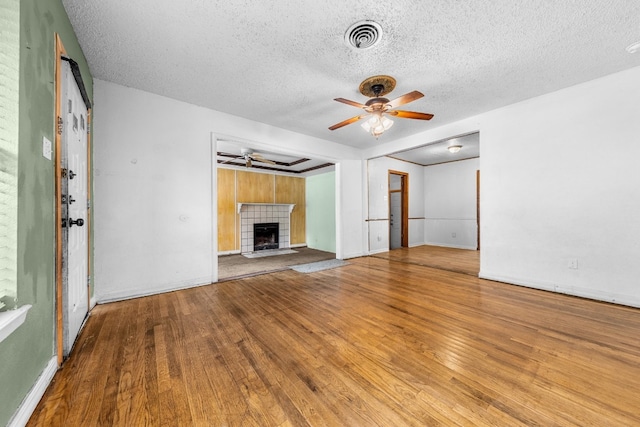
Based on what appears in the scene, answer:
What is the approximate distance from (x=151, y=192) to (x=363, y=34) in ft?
10.0

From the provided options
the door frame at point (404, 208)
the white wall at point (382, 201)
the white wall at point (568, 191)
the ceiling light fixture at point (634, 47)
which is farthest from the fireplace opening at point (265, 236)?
the ceiling light fixture at point (634, 47)

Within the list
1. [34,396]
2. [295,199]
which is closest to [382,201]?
[295,199]

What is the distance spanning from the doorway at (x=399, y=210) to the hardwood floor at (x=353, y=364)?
14.0ft

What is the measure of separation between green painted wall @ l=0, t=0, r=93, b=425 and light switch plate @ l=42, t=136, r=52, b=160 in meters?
0.03

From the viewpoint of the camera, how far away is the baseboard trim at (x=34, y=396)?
3.51 feet

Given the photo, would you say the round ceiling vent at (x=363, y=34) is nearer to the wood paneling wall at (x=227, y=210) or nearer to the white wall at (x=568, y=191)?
Answer: the white wall at (x=568, y=191)

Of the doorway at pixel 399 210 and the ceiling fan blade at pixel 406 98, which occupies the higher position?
the ceiling fan blade at pixel 406 98

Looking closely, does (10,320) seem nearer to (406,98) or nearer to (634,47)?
(406,98)

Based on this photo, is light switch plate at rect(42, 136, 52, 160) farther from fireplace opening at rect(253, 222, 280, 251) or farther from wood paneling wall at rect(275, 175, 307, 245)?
wood paneling wall at rect(275, 175, 307, 245)

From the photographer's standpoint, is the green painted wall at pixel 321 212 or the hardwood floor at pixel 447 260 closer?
the hardwood floor at pixel 447 260

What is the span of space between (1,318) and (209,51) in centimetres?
243

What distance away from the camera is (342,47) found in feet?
7.17

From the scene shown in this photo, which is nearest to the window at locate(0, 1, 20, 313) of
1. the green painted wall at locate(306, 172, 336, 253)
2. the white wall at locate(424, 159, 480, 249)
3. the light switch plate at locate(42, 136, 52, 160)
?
the light switch plate at locate(42, 136, 52, 160)

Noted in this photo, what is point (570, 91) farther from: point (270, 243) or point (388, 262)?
point (270, 243)
